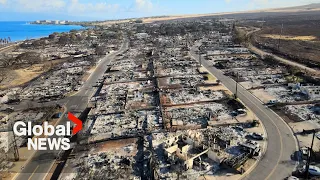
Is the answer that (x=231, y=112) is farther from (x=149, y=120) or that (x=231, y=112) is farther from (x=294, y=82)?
(x=294, y=82)

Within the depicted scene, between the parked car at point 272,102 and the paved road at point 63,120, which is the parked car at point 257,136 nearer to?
the parked car at point 272,102

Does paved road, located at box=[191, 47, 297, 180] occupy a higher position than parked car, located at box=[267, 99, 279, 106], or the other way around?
parked car, located at box=[267, 99, 279, 106]

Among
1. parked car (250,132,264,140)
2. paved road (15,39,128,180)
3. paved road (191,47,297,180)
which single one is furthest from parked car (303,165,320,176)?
paved road (15,39,128,180)

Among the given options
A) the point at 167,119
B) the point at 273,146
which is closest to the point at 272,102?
the point at 273,146

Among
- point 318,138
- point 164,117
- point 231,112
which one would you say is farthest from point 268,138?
point 164,117

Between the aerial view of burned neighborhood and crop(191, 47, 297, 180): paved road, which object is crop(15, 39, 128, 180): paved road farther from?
crop(191, 47, 297, 180): paved road

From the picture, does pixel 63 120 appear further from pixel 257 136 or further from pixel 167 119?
pixel 257 136
